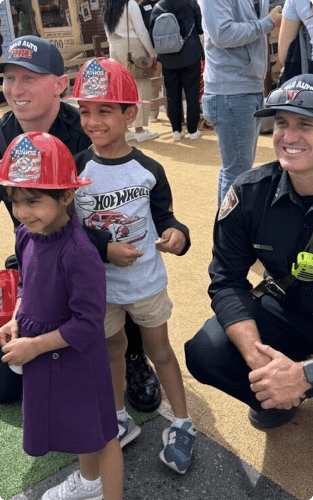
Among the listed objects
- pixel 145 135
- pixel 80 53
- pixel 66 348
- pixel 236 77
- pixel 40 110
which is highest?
pixel 40 110

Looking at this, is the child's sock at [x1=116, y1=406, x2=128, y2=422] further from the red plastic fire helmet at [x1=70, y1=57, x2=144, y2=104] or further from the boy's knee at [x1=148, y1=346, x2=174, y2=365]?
the red plastic fire helmet at [x1=70, y1=57, x2=144, y2=104]

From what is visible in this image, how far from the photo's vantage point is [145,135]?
8305 mm

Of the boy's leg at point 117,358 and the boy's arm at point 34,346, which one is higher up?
the boy's arm at point 34,346

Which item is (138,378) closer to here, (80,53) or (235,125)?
(235,125)

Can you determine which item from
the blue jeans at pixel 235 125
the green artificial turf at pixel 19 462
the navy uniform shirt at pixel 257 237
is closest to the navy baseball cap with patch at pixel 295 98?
the navy uniform shirt at pixel 257 237

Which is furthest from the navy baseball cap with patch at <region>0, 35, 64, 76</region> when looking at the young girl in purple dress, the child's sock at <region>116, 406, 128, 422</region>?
the child's sock at <region>116, 406, 128, 422</region>

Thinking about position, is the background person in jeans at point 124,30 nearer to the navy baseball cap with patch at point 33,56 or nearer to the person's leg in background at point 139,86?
the person's leg in background at point 139,86

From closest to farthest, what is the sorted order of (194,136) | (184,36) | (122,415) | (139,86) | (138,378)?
(122,415) < (138,378) < (184,36) < (139,86) < (194,136)

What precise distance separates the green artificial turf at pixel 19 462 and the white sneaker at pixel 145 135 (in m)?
5.92

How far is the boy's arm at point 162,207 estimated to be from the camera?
2.45m

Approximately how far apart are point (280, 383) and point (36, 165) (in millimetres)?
1210

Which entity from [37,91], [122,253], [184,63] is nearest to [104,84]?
[37,91]

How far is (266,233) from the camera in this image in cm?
249

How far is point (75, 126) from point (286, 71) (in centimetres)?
205
